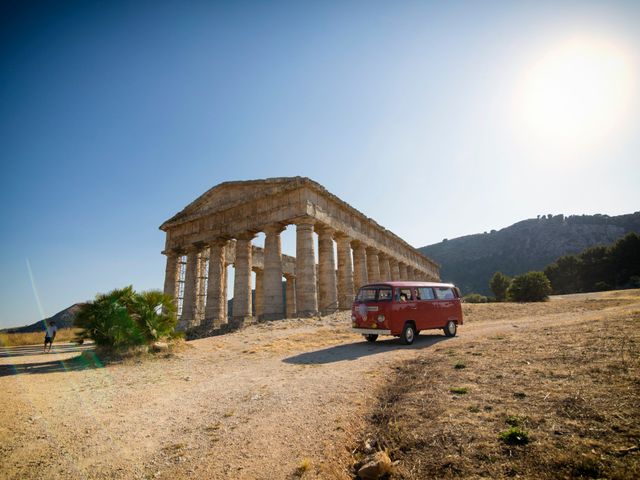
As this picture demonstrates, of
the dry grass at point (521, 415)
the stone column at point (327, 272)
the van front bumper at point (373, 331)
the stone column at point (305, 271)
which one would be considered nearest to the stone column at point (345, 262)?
the stone column at point (327, 272)

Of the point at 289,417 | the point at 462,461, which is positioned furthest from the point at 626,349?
the point at 289,417

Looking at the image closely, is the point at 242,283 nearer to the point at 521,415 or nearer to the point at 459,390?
the point at 459,390

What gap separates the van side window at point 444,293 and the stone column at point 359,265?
1408cm

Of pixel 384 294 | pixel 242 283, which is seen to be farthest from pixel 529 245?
pixel 384 294

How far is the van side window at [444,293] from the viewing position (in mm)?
13117

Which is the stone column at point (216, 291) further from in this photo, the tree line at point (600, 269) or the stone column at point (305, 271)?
the tree line at point (600, 269)

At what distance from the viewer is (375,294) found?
38.4 feet

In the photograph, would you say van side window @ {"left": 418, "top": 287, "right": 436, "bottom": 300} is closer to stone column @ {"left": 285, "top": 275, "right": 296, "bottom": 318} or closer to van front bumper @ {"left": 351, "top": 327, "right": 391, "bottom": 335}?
van front bumper @ {"left": 351, "top": 327, "right": 391, "bottom": 335}

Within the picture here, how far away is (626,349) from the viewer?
6.22m

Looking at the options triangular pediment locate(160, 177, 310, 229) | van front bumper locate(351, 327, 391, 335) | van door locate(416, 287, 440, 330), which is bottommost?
van front bumper locate(351, 327, 391, 335)

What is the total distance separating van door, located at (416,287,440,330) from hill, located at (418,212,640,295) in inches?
3615

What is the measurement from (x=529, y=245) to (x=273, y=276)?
11881 centimetres

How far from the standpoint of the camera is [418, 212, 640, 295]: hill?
4087 inches

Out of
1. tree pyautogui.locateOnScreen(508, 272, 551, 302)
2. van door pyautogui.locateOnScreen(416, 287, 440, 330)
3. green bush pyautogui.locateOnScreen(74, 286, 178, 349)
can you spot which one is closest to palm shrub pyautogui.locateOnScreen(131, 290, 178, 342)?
green bush pyautogui.locateOnScreen(74, 286, 178, 349)
